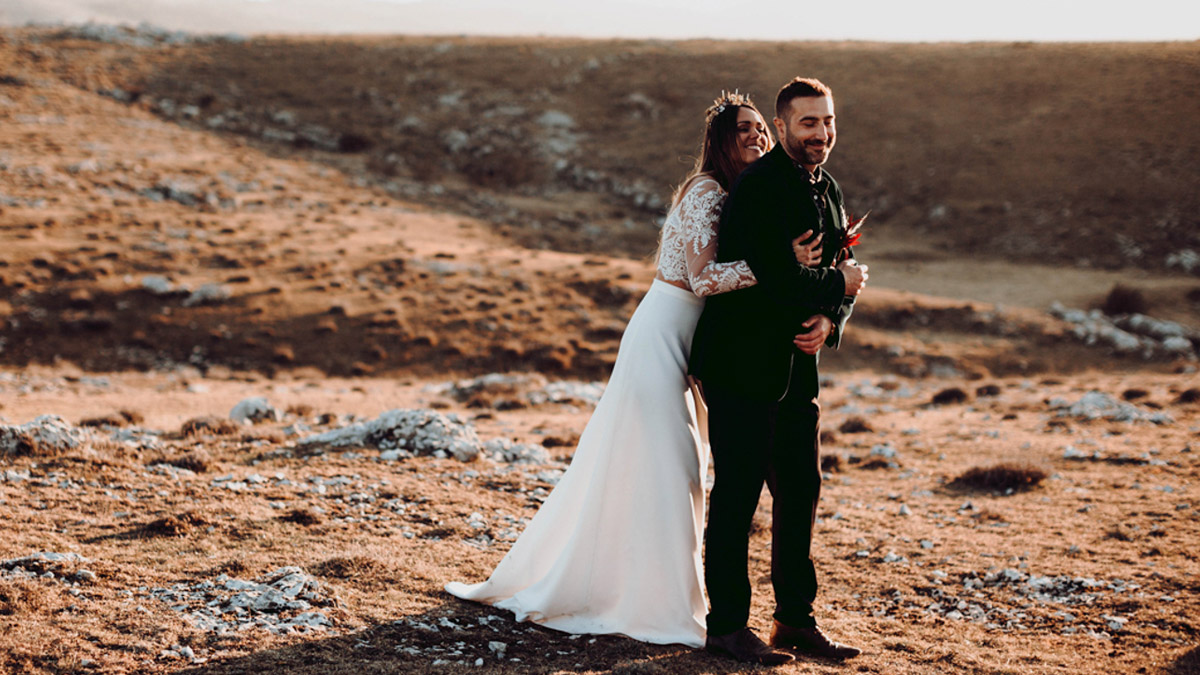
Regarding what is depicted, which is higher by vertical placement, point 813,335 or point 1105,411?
point 813,335

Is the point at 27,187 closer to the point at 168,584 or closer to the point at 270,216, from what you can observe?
the point at 270,216

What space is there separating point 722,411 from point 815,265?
3.00 ft

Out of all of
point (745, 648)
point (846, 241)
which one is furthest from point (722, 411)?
point (745, 648)

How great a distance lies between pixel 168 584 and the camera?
5156mm

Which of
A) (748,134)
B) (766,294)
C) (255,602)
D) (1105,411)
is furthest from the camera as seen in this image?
(1105,411)

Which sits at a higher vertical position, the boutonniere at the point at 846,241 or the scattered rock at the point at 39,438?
the boutonniere at the point at 846,241

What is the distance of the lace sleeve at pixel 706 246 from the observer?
418 centimetres

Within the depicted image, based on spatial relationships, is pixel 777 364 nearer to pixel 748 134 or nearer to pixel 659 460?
pixel 659 460

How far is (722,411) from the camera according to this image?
437cm

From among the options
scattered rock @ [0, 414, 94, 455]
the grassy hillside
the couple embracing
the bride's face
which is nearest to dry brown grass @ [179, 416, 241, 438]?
scattered rock @ [0, 414, 94, 455]

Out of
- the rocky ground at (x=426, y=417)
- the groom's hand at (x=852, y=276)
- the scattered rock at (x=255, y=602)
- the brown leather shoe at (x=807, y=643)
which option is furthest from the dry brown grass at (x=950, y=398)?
the scattered rock at (x=255, y=602)

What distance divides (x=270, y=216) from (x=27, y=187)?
27.6ft

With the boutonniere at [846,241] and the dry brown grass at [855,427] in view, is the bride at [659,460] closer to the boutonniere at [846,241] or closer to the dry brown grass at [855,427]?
the boutonniere at [846,241]

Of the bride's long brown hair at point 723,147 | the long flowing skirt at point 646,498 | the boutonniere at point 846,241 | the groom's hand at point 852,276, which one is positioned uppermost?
the bride's long brown hair at point 723,147
